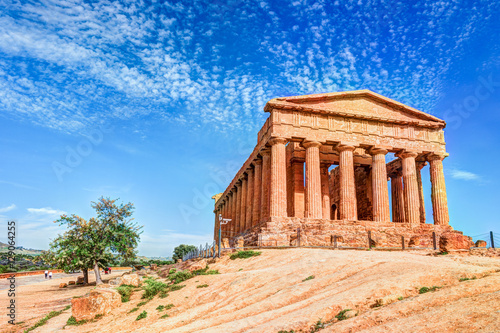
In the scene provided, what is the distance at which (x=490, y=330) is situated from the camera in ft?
20.9

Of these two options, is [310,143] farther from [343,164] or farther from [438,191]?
[438,191]

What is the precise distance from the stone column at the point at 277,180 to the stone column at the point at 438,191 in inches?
577

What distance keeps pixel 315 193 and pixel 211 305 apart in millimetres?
18250

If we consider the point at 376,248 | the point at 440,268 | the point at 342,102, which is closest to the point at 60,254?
the point at 376,248

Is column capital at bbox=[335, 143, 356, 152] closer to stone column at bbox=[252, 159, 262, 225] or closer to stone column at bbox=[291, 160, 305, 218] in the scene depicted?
stone column at bbox=[291, 160, 305, 218]

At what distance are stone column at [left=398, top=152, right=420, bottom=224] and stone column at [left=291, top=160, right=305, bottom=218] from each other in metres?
9.48

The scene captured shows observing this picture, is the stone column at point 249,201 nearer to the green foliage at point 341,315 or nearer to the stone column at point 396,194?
the stone column at point 396,194

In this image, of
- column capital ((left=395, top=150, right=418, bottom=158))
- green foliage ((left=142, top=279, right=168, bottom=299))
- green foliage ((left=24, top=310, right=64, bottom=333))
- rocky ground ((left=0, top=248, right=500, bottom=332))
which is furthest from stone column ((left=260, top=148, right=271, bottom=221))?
green foliage ((left=24, top=310, right=64, bottom=333))

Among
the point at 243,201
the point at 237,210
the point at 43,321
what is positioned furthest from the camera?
the point at 237,210

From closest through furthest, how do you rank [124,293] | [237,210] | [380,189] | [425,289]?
[425,289]
[124,293]
[380,189]
[237,210]

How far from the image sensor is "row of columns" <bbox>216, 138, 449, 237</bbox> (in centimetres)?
3055

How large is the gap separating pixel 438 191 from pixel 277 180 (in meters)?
15.6

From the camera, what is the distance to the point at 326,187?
38438 millimetres

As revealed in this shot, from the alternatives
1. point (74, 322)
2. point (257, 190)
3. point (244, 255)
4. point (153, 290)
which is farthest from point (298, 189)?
point (74, 322)
